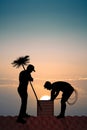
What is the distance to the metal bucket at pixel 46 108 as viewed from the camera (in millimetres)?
13789

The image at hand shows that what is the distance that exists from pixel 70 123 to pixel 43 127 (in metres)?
1.13

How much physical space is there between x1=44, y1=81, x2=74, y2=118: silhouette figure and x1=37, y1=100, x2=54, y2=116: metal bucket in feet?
0.78

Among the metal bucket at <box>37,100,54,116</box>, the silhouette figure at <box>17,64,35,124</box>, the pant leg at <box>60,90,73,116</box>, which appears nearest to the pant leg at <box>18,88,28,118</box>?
the silhouette figure at <box>17,64,35,124</box>

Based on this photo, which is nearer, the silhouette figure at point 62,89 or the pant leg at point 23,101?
the pant leg at point 23,101

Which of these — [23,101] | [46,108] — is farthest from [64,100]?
[23,101]

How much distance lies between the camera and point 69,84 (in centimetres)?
1457

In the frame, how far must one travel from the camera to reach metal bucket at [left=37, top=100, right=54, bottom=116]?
13.8m

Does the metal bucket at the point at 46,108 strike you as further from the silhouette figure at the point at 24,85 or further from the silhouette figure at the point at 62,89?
the silhouette figure at the point at 24,85

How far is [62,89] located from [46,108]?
100cm

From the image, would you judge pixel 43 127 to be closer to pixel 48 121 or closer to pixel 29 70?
pixel 48 121

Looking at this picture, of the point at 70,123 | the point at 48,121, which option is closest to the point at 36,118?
the point at 48,121

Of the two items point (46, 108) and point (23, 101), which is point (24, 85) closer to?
point (23, 101)

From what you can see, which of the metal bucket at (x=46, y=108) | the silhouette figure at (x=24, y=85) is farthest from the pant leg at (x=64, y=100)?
the silhouette figure at (x=24, y=85)

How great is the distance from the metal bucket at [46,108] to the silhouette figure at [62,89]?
236 millimetres
